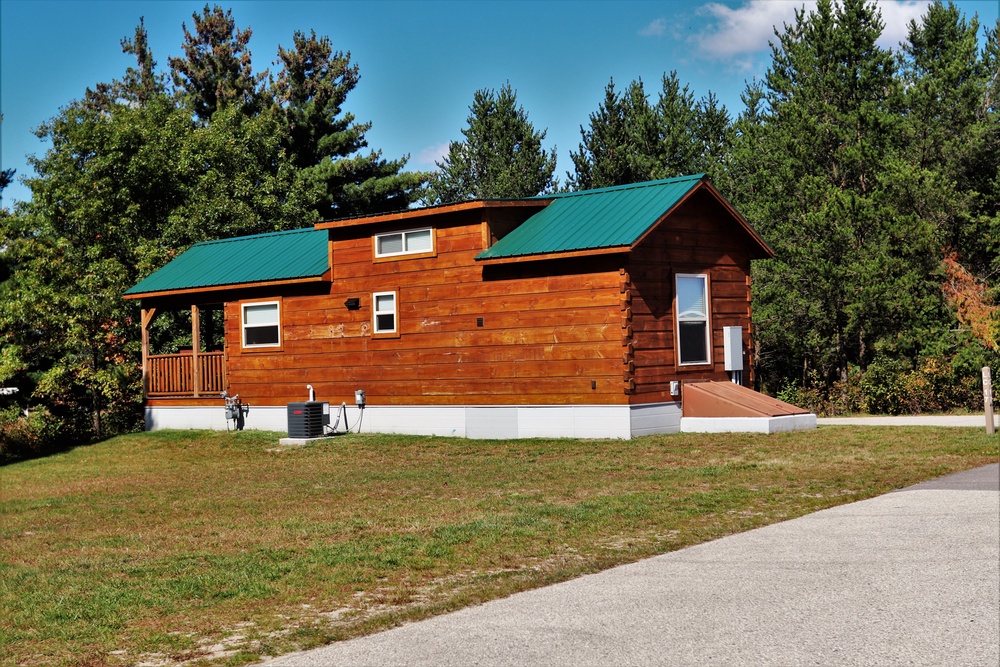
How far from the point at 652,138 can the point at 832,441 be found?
28.1 m

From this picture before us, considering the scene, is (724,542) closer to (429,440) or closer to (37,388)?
(429,440)

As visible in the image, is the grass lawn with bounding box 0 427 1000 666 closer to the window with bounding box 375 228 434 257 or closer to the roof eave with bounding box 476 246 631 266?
the roof eave with bounding box 476 246 631 266

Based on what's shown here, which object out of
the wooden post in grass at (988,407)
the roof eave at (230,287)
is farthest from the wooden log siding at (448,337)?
the wooden post in grass at (988,407)

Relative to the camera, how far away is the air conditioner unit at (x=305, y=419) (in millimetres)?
23578

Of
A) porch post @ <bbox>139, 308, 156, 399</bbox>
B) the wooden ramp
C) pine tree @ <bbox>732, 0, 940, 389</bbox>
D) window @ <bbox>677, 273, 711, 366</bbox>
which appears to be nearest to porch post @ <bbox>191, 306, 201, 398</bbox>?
porch post @ <bbox>139, 308, 156, 399</bbox>

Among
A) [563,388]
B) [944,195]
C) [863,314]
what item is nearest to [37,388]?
[563,388]

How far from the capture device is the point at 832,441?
1848 centimetres

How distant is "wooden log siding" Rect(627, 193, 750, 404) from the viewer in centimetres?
2131

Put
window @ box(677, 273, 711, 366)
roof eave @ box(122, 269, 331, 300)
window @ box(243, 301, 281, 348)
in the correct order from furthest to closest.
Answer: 1. window @ box(243, 301, 281, 348)
2. roof eave @ box(122, 269, 331, 300)
3. window @ box(677, 273, 711, 366)

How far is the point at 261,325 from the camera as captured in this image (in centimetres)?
2681

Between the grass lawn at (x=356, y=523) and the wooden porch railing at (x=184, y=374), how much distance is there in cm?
596

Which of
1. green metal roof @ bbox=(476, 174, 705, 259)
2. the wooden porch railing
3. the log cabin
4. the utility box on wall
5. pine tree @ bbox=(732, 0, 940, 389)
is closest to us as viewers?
green metal roof @ bbox=(476, 174, 705, 259)

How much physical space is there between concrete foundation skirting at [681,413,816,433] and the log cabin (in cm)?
7

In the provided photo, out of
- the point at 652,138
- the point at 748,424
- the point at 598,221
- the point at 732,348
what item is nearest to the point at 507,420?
the point at 598,221
